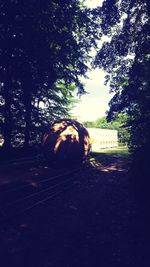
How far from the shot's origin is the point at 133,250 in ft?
20.0

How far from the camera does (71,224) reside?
7.57 meters

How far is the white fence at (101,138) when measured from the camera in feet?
115

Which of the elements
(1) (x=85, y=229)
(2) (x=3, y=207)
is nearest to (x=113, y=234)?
(1) (x=85, y=229)

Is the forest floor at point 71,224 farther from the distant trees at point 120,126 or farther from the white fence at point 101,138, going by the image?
the white fence at point 101,138

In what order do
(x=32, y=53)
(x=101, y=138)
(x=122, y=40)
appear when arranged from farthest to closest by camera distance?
1. (x=101, y=138)
2. (x=122, y=40)
3. (x=32, y=53)

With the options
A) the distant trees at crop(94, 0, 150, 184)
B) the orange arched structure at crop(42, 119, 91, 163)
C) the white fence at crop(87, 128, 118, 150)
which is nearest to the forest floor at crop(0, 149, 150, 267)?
the orange arched structure at crop(42, 119, 91, 163)

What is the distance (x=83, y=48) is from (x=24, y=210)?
20959mm

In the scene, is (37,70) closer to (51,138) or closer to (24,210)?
(51,138)

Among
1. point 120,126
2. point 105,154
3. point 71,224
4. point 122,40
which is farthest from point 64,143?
point 122,40

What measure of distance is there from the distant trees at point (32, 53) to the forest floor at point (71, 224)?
9.28 m

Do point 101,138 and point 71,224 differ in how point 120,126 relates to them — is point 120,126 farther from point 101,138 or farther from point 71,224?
point 101,138

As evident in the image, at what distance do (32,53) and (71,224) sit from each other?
1437cm

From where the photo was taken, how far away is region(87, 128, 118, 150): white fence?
35019 mm

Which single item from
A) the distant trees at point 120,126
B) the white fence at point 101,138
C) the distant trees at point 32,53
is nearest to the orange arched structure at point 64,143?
the distant trees at point 120,126
